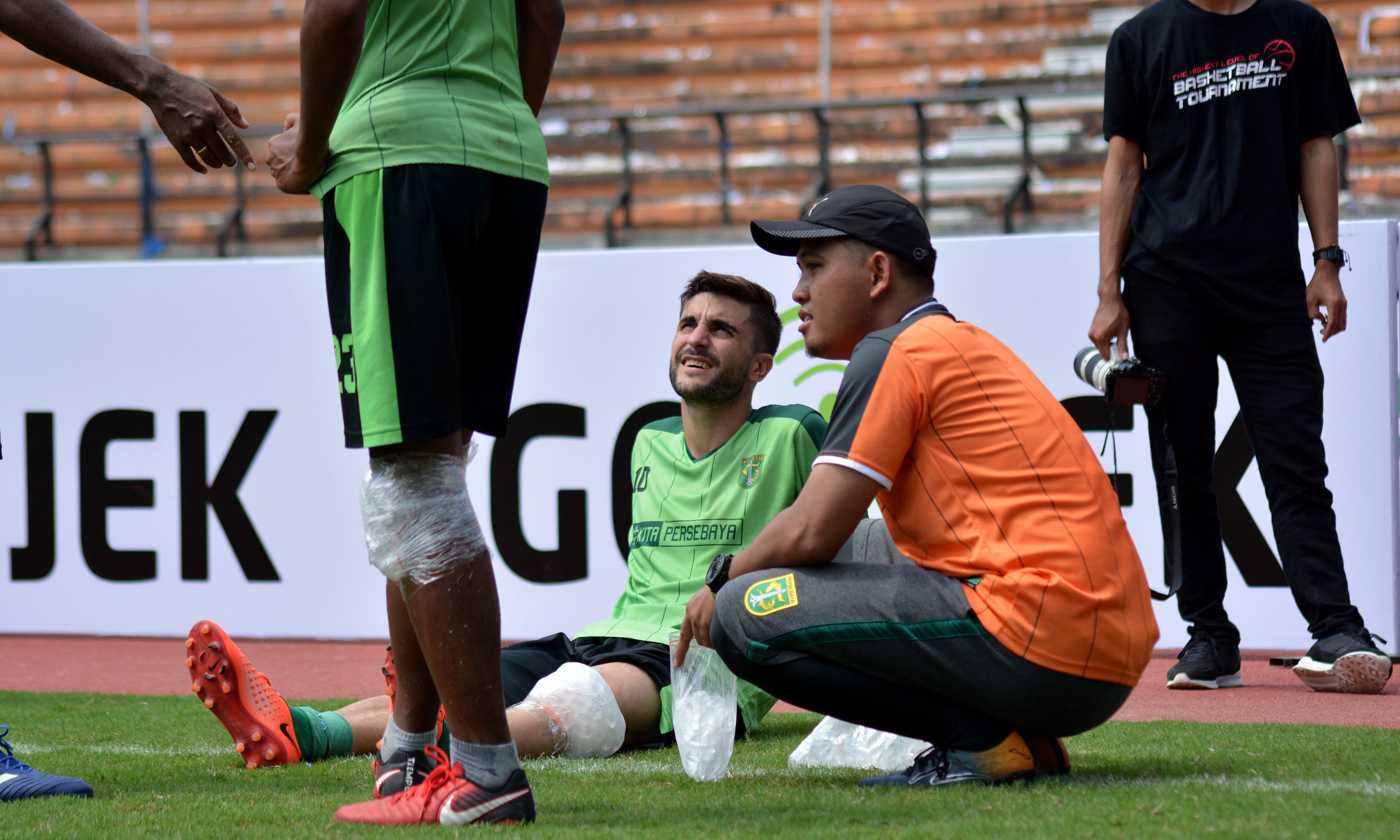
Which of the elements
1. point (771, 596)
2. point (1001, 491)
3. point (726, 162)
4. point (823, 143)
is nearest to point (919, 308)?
point (1001, 491)

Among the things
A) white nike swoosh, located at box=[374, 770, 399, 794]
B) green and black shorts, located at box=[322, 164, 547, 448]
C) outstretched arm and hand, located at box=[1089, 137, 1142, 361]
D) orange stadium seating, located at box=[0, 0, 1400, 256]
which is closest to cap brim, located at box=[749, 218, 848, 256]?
green and black shorts, located at box=[322, 164, 547, 448]

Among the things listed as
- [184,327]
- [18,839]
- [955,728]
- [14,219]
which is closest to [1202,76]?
[955,728]

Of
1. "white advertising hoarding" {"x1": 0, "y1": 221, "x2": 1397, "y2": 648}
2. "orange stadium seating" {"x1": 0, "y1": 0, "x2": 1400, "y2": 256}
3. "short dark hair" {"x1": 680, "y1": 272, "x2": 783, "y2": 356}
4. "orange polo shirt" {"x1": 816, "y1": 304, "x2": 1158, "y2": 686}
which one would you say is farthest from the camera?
"orange stadium seating" {"x1": 0, "y1": 0, "x2": 1400, "y2": 256}

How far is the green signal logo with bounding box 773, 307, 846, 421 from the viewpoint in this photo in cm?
441

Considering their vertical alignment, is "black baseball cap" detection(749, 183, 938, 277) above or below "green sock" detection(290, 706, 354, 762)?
above

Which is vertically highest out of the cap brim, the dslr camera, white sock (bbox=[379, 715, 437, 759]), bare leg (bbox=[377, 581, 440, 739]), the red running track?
the cap brim

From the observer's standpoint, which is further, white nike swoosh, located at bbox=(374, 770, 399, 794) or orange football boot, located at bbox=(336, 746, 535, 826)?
white nike swoosh, located at bbox=(374, 770, 399, 794)

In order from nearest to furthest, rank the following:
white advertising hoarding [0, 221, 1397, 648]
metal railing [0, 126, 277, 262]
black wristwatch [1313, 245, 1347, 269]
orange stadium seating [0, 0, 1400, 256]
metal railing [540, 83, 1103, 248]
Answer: black wristwatch [1313, 245, 1347, 269]
white advertising hoarding [0, 221, 1397, 648]
metal railing [540, 83, 1103, 248]
metal railing [0, 126, 277, 262]
orange stadium seating [0, 0, 1400, 256]

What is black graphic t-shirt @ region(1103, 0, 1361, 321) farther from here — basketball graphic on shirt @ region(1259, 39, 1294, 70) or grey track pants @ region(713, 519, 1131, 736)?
grey track pants @ region(713, 519, 1131, 736)

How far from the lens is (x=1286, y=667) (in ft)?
12.6

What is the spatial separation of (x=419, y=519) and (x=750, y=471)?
1.21 m

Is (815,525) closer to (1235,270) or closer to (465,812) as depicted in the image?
(465,812)

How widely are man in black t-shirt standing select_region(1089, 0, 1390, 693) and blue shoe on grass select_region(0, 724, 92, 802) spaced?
2595mm

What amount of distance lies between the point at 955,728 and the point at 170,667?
310 centimetres
